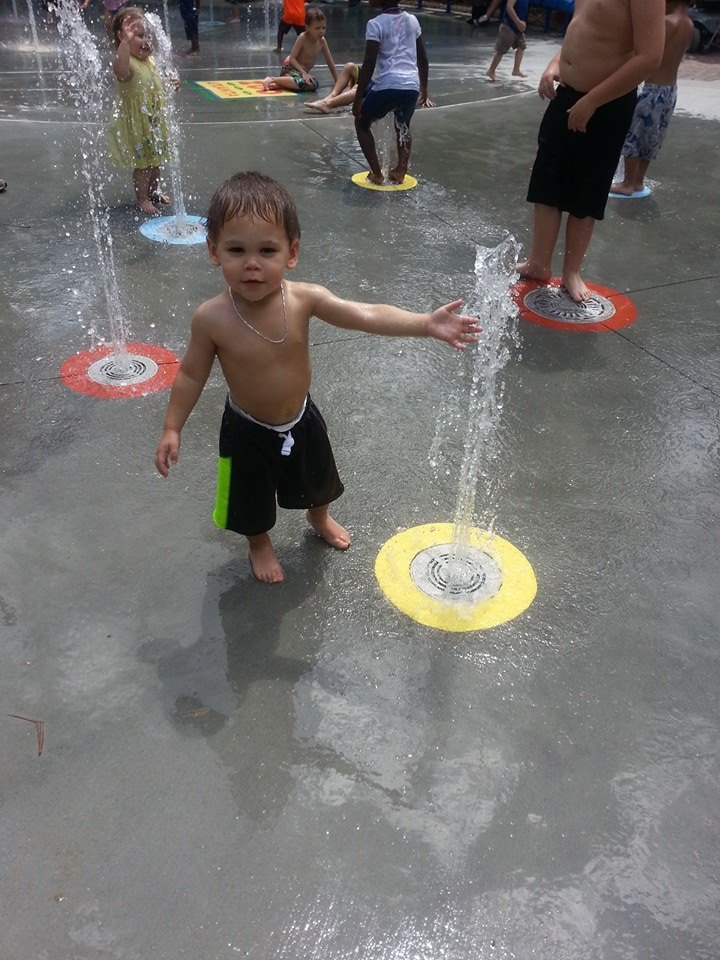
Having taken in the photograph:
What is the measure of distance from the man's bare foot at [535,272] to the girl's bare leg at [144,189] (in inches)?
98.0

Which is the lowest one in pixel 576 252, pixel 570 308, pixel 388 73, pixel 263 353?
pixel 570 308

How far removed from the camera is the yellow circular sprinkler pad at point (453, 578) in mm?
2266

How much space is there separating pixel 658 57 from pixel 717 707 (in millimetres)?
2899

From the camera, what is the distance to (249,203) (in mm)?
1834

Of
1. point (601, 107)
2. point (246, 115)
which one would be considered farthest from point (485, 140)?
point (601, 107)

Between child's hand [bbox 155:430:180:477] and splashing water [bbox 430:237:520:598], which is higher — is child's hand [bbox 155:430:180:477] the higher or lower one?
the higher one

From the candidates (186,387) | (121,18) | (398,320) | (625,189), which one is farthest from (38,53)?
(398,320)

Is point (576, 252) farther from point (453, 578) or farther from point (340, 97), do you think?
point (340, 97)

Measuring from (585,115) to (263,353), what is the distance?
2.52 metres

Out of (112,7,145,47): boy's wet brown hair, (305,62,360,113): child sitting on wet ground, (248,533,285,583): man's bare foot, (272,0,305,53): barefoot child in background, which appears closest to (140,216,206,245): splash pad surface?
(112,7,145,47): boy's wet brown hair

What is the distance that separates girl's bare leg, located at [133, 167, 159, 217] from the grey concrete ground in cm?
130

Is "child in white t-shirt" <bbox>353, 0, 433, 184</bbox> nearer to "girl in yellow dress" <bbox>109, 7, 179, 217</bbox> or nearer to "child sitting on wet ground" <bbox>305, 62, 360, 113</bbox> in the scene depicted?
"girl in yellow dress" <bbox>109, 7, 179, 217</bbox>

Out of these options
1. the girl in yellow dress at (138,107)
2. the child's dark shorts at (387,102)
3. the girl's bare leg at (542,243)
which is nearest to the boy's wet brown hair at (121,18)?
the girl in yellow dress at (138,107)

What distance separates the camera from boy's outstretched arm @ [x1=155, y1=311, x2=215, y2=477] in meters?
2.06
